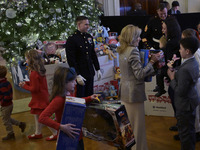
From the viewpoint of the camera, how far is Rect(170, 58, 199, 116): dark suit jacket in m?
2.51

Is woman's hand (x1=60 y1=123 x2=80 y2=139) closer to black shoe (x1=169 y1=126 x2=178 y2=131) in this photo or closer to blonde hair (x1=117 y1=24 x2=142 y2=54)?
blonde hair (x1=117 y1=24 x2=142 y2=54)

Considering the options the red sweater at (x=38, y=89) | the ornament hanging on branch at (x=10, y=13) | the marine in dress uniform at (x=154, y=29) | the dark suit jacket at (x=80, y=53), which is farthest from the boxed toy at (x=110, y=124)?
the ornament hanging on branch at (x=10, y=13)

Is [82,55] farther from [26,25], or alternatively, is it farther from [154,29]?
[26,25]

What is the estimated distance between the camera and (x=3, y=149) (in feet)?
12.0

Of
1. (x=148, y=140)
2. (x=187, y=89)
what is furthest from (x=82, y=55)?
(x=187, y=89)

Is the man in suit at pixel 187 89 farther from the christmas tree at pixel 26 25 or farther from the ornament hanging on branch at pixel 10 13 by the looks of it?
the ornament hanging on branch at pixel 10 13

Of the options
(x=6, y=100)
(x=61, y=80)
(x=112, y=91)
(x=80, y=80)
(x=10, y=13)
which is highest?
(x=10, y=13)

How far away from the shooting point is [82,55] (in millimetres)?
3941

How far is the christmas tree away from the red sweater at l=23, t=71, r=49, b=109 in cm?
269

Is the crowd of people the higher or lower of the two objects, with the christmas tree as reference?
lower

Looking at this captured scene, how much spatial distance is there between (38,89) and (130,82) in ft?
4.25

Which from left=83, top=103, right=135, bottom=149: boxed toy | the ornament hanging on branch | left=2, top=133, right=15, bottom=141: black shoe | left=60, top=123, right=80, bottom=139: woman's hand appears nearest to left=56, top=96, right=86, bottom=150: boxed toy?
left=60, top=123, right=80, bottom=139: woman's hand

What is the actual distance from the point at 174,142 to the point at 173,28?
4.48 feet

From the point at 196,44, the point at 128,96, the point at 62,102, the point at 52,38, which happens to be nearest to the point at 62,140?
the point at 62,102
